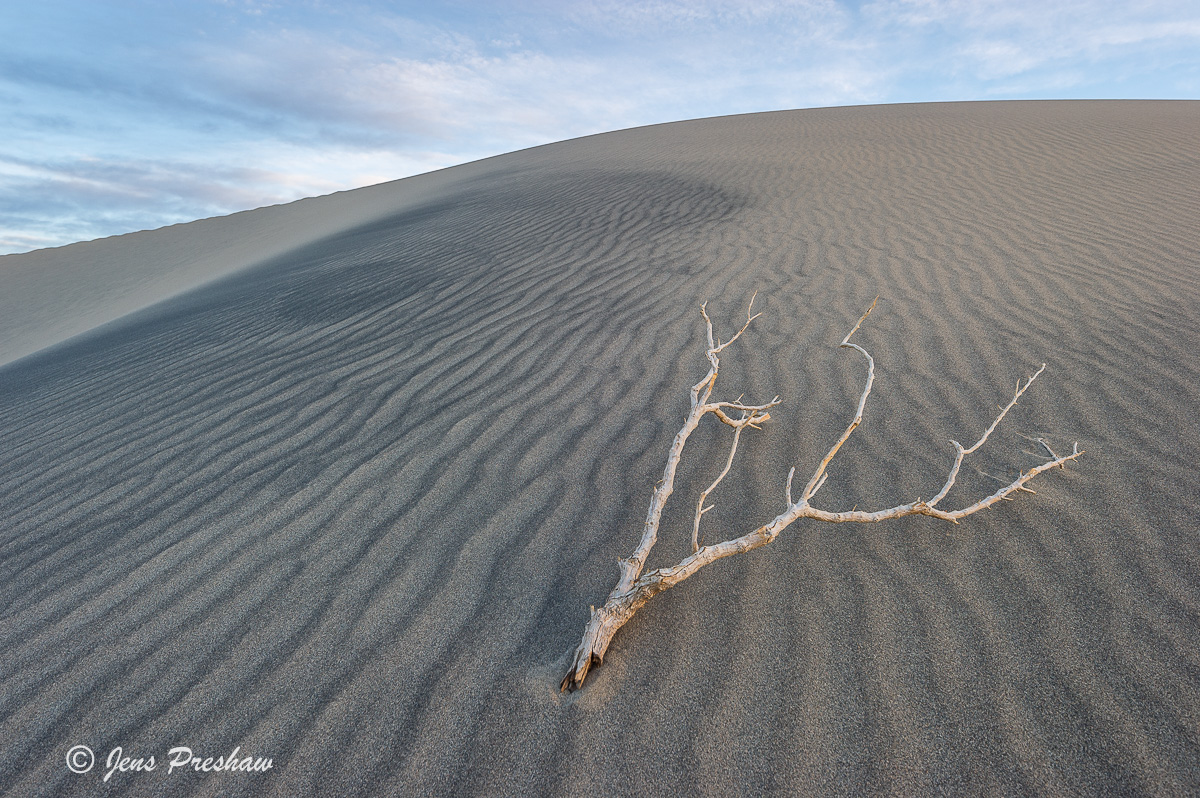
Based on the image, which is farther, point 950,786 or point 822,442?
point 822,442

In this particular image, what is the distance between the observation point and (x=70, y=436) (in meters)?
3.53

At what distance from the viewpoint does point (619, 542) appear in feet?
7.06

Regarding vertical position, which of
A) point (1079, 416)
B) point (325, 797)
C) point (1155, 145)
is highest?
point (1155, 145)

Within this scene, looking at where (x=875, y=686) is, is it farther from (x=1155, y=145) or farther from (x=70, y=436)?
(x=1155, y=145)

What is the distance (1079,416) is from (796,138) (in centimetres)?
1089

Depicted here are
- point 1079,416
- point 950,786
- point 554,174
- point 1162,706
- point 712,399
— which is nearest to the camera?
point 950,786

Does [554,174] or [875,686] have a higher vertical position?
[554,174]

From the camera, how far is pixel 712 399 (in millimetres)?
3133

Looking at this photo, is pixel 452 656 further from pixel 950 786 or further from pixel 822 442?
pixel 822 442

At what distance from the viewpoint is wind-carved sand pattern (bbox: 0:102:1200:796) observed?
1.46m

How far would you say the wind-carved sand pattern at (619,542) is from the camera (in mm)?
1463

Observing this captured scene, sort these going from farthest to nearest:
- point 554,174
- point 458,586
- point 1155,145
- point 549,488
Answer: point 554,174 → point 1155,145 → point 549,488 → point 458,586

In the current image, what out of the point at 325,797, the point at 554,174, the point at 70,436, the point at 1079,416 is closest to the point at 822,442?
the point at 1079,416

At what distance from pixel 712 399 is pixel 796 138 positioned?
10.8 m
